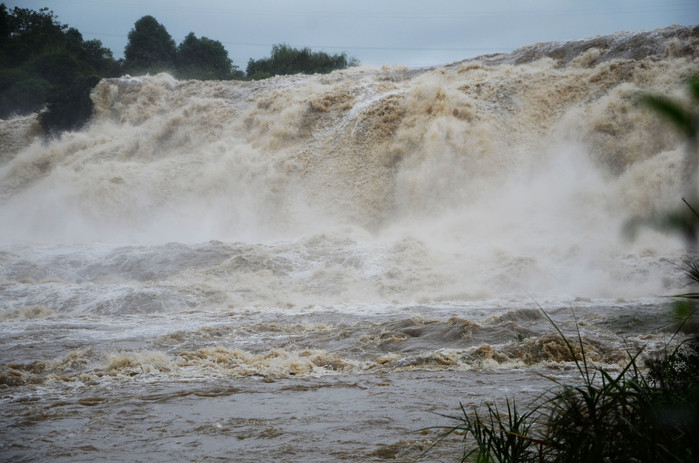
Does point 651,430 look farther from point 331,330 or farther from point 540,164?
point 540,164

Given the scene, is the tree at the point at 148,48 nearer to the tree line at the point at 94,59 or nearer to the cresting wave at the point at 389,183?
the tree line at the point at 94,59

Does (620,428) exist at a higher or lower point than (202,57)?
lower

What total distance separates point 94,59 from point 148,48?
362 cm

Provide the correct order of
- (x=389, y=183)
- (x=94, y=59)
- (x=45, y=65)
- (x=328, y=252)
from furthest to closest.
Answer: (x=94, y=59) < (x=45, y=65) < (x=389, y=183) < (x=328, y=252)

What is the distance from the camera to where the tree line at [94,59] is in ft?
114

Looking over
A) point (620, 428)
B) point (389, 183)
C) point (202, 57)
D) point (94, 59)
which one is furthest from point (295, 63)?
point (620, 428)

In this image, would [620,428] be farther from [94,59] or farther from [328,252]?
[94,59]

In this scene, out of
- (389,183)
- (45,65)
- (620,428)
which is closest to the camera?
(620,428)

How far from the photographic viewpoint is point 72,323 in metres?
9.30

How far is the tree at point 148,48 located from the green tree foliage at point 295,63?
6.01 meters

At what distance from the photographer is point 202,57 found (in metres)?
44.3

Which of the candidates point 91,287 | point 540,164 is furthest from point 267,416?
point 540,164

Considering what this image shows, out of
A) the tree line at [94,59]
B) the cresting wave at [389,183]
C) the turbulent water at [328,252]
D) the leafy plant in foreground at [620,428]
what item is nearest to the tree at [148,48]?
the tree line at [94,59]

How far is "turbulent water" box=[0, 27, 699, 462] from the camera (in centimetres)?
461
